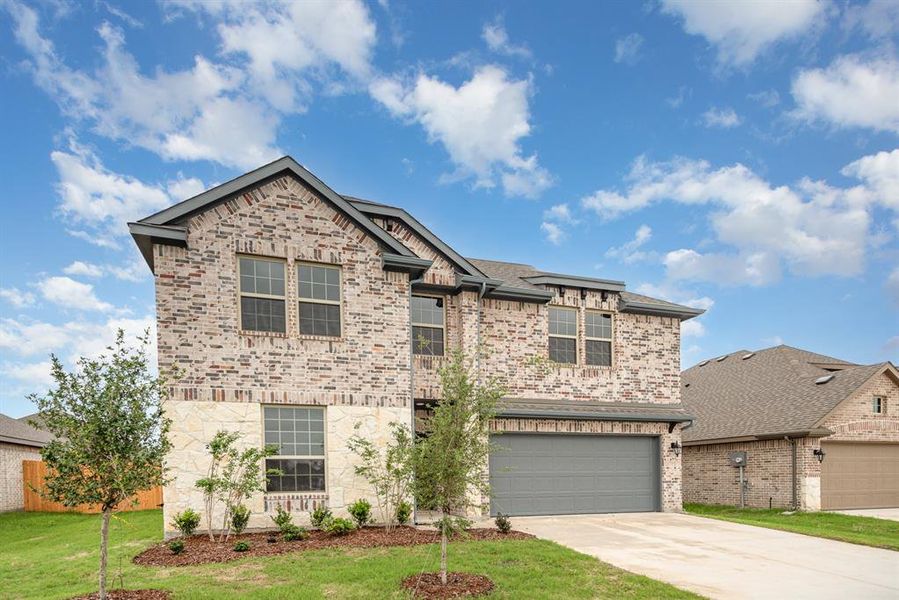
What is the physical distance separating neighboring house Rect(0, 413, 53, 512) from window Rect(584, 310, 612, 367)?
20.0 metres

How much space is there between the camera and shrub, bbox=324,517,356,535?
423 inches

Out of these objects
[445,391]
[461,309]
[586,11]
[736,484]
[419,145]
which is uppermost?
[586,11]

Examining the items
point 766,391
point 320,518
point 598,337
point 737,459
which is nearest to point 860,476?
point 766,391

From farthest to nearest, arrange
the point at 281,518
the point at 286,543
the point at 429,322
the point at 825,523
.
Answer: the point at 825,523, the point at 429,322, the point at 281,518, the point at 286,543

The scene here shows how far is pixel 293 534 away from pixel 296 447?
1.88 metres

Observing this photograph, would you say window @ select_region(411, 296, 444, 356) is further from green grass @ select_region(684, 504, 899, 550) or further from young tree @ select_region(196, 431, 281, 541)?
green grass @ select_region(684, 504, 899, 550)

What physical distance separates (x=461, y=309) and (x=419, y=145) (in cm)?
772

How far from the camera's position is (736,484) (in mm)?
18688

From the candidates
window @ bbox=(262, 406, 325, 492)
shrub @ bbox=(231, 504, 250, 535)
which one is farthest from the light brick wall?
window @ bbox=(262, 406, 325, 492)

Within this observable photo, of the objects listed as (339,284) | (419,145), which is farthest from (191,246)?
(419,145)

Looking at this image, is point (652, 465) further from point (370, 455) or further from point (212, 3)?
point (212, 3)

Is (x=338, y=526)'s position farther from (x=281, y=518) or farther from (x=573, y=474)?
(x=573, y=474)

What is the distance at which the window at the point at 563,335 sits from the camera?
1550cm

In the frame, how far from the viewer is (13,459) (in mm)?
20969
